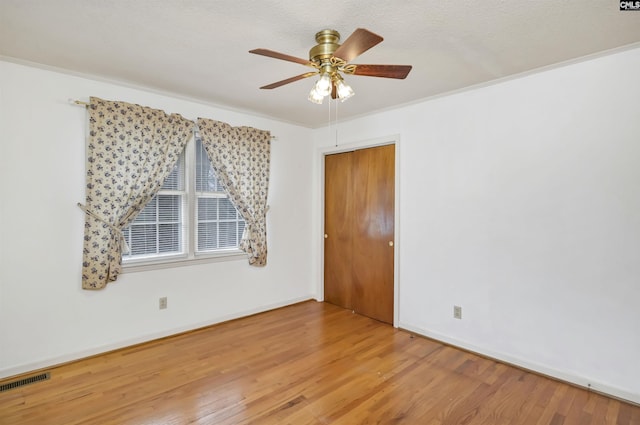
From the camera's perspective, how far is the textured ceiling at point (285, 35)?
1.78 metres

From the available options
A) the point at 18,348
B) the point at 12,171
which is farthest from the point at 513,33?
the point at 18,348

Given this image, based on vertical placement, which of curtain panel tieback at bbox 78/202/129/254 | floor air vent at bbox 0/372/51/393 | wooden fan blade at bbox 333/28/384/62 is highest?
wooden fan blade at bbox 333/28/384/62

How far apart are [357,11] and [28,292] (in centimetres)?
327

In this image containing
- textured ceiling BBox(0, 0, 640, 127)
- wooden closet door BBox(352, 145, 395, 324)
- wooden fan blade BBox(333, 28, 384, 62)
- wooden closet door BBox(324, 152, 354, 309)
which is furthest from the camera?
wooden closet door BBox(324, 152, 354, 309)

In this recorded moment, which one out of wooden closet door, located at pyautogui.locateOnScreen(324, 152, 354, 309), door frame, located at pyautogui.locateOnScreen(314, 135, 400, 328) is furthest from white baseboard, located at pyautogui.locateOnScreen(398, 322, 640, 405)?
wooden closet door, located at pyautogui.locateOnScreen(324, 152, 354, 309)

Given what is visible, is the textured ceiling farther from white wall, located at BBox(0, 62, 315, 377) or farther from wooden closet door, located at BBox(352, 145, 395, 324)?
wooden closet door, located at BBox(352, 145, 395, 324)

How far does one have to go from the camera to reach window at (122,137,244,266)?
3182 mm

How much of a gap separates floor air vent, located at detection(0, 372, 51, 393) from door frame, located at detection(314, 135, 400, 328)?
9.94 feet

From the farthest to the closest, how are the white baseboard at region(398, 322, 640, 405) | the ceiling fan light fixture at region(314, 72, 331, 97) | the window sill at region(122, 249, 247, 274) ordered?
the window sill at region(122, 249, 247, 274)
the white baseboard at region(398, 322, 640, 405)
the ceiling fan light fixture at region(314, 72, 331, 97)

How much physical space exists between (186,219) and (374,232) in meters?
2.20

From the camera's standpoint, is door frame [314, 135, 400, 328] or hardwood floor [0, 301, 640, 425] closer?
hardwood floor [0, 301, 640, 425]

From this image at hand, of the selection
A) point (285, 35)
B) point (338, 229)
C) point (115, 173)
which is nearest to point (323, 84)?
point (285, 35)

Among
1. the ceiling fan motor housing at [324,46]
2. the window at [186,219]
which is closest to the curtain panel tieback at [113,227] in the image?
the window at [186,219]

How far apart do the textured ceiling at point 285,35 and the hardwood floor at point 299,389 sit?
99.7 inches
